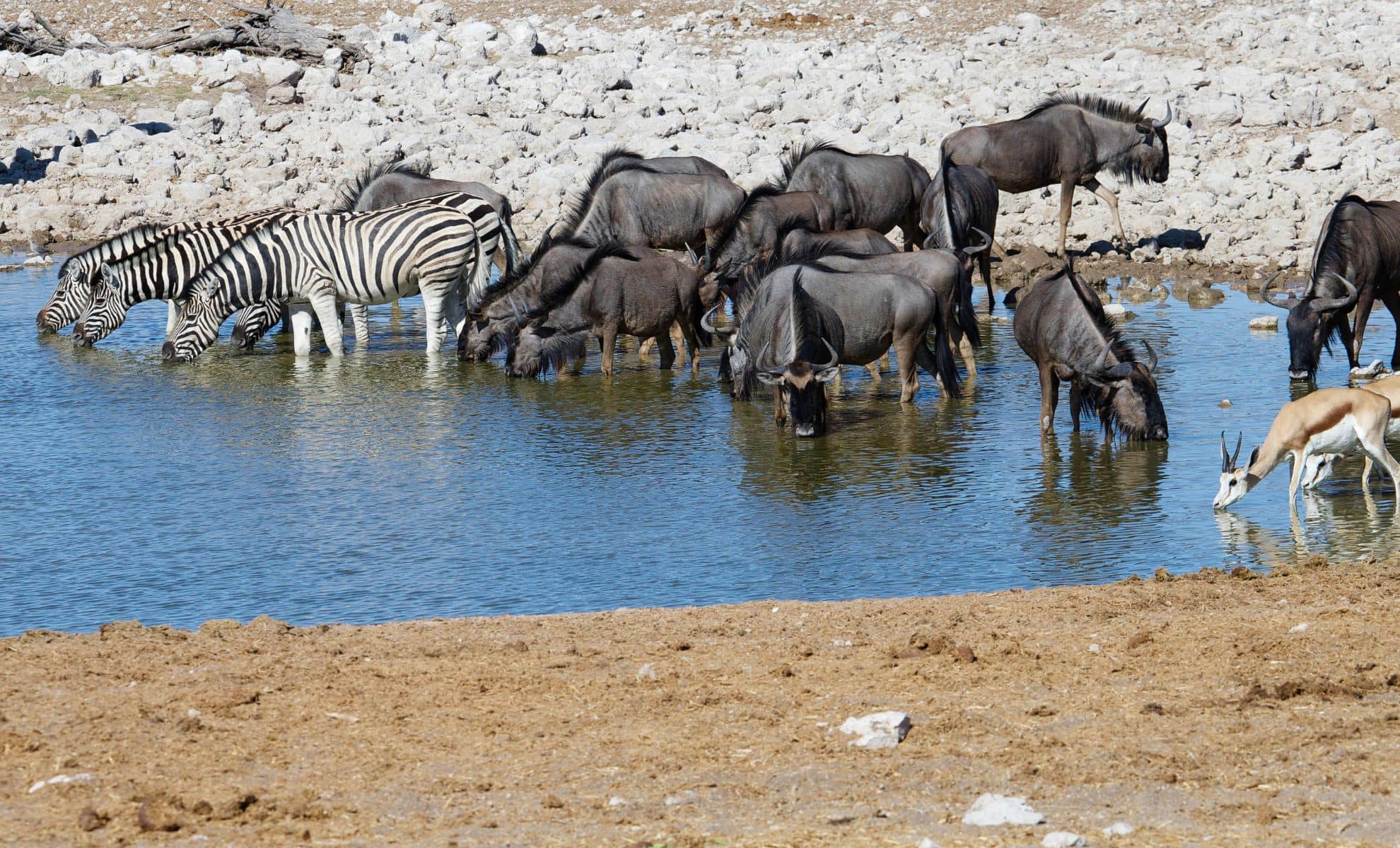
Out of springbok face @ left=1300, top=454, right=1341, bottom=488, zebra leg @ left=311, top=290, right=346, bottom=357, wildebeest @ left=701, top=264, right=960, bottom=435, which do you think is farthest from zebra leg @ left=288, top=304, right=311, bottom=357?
springbok face @ left=1300, top=454, right=1341, bottom=488

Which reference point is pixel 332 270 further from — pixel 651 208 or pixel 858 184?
pixel 858 184

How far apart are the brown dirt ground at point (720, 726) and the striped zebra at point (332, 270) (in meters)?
9.45

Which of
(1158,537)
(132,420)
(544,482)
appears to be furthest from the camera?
(132,420)

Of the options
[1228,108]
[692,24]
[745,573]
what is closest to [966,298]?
[745,573]

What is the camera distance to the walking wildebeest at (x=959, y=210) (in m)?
18.2

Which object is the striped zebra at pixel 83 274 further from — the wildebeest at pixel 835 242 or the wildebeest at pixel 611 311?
the wildebeest at pixel 835 242

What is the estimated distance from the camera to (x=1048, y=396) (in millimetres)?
13094

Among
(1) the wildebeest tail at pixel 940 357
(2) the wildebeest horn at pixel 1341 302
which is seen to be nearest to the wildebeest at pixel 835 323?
(1) the wildebeest tail at pixel 940 357

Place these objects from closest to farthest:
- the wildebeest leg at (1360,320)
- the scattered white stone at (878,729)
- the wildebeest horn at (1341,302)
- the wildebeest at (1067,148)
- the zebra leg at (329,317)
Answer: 1. the scattered white stone at (878,729)
2. the wildebeest horn at (1341,302)
3. the wildebeest leg at (1360,320)
4. the zebra leg at (329,317)
5. the wildebeest at (1067,148)

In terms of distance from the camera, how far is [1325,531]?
1049 cm

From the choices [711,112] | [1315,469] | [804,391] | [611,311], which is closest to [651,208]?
[611,311]

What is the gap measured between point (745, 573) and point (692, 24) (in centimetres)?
2553

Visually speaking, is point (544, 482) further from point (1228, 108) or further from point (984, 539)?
point (1228, 108)

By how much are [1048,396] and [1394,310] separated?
208 inches
